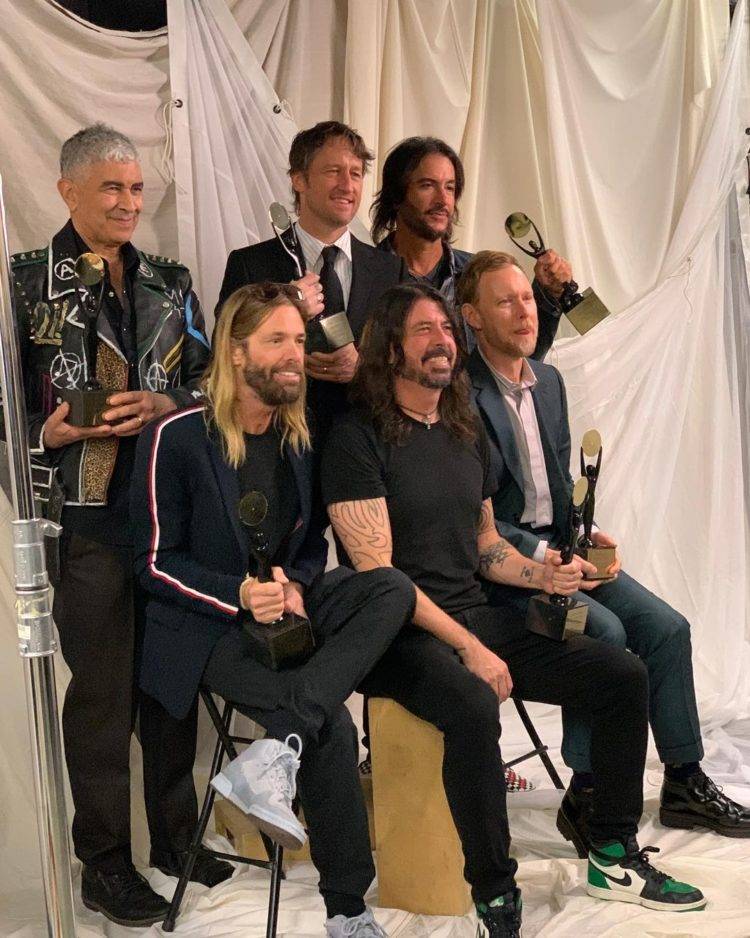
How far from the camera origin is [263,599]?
2227mm

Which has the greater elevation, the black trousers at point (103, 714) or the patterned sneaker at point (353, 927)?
the black trousers at point (103, 714)

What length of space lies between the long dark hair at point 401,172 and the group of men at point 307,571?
0.28m

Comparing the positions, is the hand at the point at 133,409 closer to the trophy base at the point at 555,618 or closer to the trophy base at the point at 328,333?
the trophy base at the point at 328,333

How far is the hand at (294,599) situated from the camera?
93.0 inches

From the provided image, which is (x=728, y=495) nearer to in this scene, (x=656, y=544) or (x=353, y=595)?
(x=656, y=544)

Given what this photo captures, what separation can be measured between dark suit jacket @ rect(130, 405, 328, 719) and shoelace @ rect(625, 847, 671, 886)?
0.98 meters

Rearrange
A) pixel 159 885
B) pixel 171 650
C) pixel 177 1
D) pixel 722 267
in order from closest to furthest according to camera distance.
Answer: pixel 171 650
pixel 159 885
pixel 177 1
pixel 722 267

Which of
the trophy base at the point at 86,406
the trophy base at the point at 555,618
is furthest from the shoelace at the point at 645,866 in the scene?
the trophy base at the point at 86,406

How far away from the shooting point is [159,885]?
2561 mm

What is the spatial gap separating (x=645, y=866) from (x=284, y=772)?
0.89 metres

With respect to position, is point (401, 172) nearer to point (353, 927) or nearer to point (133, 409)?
point (133, 409)

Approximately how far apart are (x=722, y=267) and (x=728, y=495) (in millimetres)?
750

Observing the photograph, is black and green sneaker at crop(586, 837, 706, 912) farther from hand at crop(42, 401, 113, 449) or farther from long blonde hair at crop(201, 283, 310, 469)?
hand at crop(42, 401, 113, 449)

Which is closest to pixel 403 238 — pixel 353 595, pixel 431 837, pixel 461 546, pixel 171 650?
pixel 461 546
